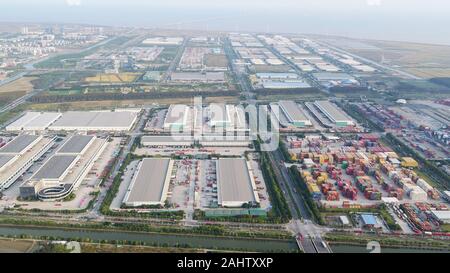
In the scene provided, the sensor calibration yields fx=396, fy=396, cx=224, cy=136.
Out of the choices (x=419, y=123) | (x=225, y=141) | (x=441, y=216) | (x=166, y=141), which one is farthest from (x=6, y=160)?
(x=419, y=123)

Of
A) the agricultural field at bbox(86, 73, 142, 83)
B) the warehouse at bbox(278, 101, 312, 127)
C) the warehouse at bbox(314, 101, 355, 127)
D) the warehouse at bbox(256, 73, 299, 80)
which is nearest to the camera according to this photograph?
the warehouse at bbox(278, 101, 312, 127)

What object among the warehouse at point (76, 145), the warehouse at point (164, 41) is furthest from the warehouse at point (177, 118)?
the warehouse at point (164, 41)

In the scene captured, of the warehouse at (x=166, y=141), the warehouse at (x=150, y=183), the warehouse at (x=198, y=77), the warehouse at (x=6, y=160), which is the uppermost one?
the warehouse at (x=198, y=77)

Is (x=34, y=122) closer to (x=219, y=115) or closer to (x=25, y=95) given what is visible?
(x=25, y=95)

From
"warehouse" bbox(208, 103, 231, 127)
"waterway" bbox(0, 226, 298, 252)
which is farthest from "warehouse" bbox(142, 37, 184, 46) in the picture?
"waterway" bbox(0, 226, 298, 252)

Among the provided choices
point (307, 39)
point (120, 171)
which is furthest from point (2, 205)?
point (307, 39)

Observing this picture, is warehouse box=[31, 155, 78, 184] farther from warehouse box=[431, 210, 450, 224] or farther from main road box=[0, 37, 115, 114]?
warehouse box=[431, 210, 450, 224]

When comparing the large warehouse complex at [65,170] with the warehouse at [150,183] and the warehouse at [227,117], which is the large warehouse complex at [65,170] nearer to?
the warehouse at [150,183]
